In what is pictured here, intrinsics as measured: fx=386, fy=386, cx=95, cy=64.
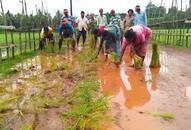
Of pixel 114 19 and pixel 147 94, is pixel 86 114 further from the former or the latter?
pixel 114 19

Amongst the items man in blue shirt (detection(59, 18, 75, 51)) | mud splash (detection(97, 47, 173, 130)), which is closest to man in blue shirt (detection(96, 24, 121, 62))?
mud splash (detection(97, 47, 173, 130))

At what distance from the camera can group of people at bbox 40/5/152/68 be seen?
8523mm

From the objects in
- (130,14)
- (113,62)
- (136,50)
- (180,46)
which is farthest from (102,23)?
(136,50)

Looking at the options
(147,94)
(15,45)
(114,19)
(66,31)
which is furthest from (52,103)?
(66,31)

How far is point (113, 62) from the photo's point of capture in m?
9.98

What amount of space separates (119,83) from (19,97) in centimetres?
230

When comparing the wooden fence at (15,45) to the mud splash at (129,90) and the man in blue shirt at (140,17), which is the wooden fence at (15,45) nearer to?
the mud splash at (129,90)

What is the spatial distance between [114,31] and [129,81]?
2.54m

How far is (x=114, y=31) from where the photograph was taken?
32.0 ft

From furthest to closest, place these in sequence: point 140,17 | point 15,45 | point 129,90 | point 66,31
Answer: point 66,31, point 140,17, point 15,45, point 129,90

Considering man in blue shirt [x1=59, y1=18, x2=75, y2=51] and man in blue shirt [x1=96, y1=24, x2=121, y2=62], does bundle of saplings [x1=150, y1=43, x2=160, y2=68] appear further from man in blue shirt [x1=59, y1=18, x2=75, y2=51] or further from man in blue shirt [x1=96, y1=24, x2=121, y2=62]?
man in blue shirt [x1=59, y1=18, x2=75, y2=51]

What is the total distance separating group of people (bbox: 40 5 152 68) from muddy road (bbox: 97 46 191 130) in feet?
1.79

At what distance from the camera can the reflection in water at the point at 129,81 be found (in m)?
6.05

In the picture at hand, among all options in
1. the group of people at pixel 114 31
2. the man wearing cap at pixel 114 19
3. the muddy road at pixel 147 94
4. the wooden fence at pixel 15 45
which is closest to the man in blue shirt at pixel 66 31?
the group of people at pixel 114 31
